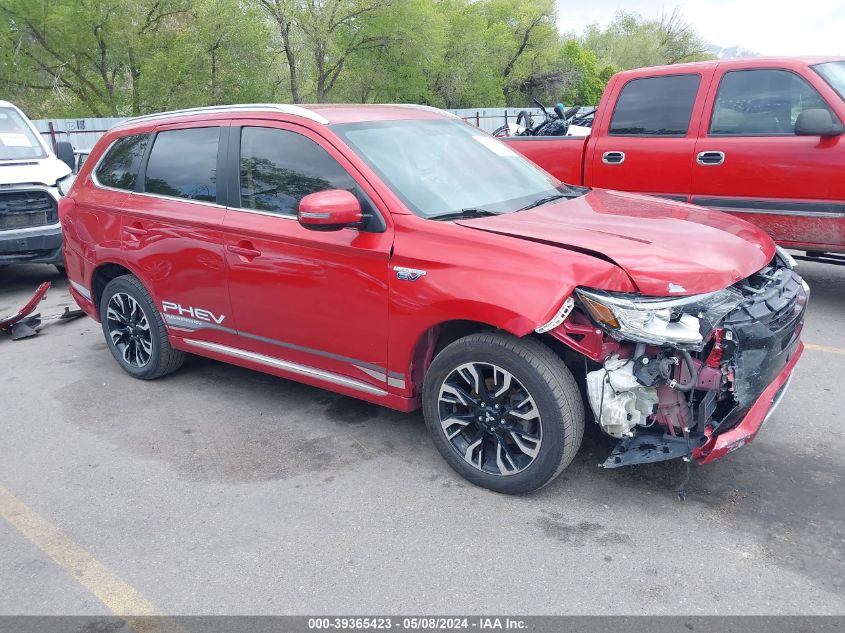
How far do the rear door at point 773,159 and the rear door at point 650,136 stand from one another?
0.13 m

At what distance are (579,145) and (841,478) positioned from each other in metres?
4.25

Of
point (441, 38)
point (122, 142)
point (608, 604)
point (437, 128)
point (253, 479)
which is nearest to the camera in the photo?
point (608, 604)

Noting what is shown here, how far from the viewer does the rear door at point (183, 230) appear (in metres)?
4.40

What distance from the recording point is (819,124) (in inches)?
213

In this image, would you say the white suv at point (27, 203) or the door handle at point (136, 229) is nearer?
the door handle at point (136, 229)

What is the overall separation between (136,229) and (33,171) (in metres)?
4.51

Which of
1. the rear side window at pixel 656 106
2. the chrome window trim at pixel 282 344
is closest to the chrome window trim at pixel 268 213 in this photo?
the chrome window trim at pixel 282 344

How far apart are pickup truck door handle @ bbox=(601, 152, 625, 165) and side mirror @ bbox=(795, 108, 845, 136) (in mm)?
1530

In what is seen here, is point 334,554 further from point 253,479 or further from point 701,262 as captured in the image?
point 701,262

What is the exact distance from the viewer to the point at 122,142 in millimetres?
5195

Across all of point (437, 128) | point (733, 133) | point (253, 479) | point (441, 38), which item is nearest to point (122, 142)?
point (437, 128)

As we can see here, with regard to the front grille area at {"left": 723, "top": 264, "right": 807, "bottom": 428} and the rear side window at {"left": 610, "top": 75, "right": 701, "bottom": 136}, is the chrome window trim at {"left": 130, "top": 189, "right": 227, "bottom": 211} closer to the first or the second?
the front grille area at {"left": 723, "top": 264, "right": 807, "bottom": 428}

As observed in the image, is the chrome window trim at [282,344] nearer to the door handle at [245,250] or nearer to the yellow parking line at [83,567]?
the door handle at [245,250]

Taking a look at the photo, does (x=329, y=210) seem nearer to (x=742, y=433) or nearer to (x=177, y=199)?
(x=177, y=199)
